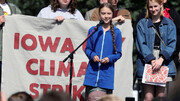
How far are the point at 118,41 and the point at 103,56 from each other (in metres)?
0.32

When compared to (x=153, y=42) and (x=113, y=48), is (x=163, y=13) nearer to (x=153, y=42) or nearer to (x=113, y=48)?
(x=153, y=42)

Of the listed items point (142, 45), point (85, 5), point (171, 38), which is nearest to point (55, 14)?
point (142, 45)

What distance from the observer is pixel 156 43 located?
6270 millimetres

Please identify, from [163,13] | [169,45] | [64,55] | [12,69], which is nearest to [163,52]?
[169,45]

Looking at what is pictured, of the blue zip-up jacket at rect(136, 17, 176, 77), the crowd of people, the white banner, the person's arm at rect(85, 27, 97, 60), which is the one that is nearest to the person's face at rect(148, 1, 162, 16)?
the crowd of people

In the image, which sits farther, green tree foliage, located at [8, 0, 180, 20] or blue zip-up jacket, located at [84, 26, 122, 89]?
green tree foliage, located at [8, 0, 180, 20]

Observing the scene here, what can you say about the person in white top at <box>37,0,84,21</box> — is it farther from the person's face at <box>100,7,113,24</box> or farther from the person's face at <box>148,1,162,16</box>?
the person's face at <box>148,1,162,16</box>

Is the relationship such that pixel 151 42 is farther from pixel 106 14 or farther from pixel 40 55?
pixel 40 55

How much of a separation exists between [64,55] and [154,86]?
1651mm

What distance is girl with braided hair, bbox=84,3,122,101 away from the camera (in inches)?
229

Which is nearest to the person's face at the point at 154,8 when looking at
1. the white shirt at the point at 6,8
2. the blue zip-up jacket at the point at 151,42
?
the blue zip-up jacket at the point at 151,42

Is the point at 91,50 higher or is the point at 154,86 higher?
the point at 91,50

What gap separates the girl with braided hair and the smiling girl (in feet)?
1.87

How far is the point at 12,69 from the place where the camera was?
670 cm
